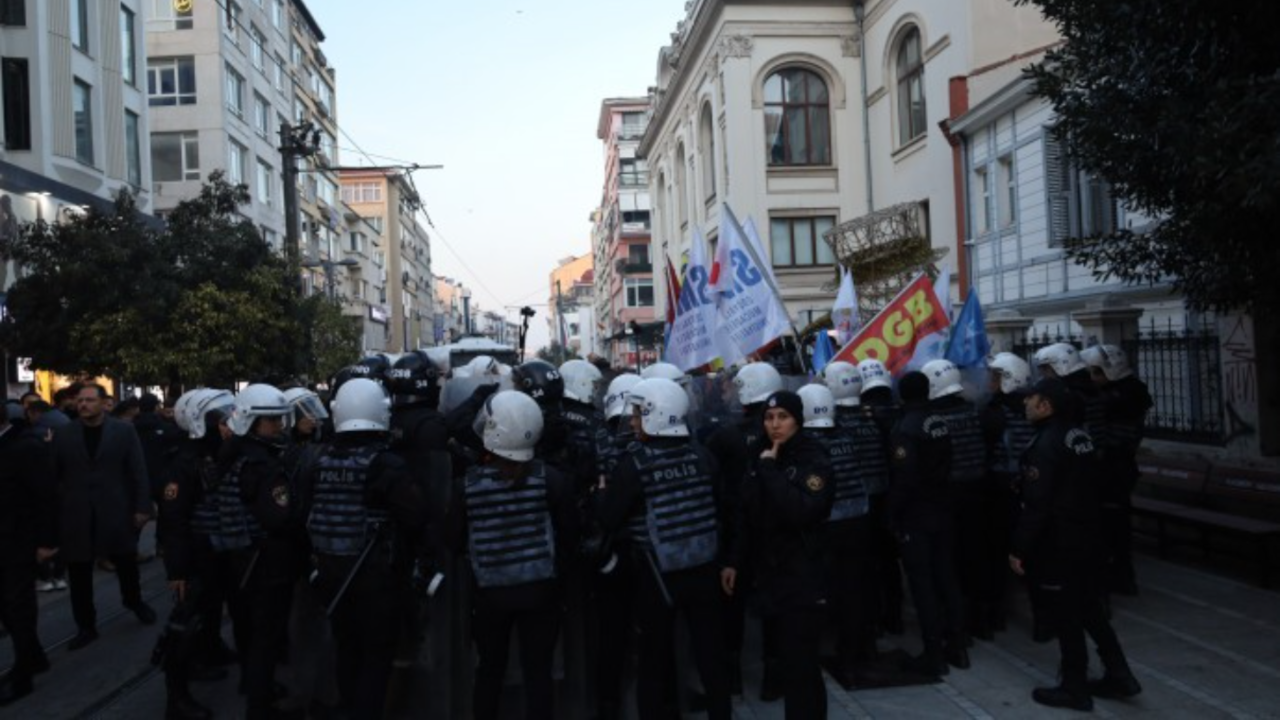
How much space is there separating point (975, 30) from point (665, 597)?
2257 centimetres

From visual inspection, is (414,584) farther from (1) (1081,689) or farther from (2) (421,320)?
(2) (421,320)

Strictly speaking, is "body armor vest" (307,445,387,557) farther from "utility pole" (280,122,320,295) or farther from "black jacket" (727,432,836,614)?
"utility pole" (280,122,320,295)

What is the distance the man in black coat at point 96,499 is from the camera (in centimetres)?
790

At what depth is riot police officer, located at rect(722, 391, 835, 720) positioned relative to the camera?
5.03 meters

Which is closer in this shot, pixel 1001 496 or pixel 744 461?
pixel 744 461

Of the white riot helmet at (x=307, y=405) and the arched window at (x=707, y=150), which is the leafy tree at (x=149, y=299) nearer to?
the white riot helmet at (x=307, y=405)

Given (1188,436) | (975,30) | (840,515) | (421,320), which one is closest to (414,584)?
(840,515)

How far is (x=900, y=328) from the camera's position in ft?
28.8

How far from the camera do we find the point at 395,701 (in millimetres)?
6090

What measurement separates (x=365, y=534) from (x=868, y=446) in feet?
11.5

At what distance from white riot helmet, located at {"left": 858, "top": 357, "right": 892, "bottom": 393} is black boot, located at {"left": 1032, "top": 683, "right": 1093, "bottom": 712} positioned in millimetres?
2340

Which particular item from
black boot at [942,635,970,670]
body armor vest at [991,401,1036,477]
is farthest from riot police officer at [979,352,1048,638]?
black boot at [942,635,970,670]

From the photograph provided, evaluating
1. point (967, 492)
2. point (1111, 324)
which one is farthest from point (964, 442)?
point (1111, 324)

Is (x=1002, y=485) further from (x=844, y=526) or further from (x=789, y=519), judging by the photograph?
(x=789, y=519)
